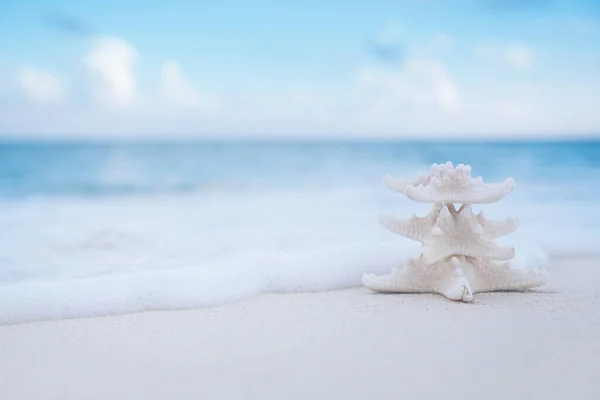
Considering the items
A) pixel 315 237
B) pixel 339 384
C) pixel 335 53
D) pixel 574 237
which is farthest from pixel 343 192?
pixel 335 53

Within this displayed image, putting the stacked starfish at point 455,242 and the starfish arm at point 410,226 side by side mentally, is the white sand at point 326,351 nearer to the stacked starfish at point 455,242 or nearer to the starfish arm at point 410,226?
the stacked starfish at point 455,242

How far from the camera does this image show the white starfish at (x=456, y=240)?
2376 mm

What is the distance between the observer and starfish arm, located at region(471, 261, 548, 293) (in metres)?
2.48

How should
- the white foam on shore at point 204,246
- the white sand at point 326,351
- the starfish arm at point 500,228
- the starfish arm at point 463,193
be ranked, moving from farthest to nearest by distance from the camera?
the white foam on shore at point 204,246, the starfish arm at point 500,228, the starfish arm at point 463,193, the white sand at point 326,351

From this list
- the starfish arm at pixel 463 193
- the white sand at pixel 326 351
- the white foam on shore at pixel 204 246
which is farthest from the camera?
the white foam on shore at pixel 204 246

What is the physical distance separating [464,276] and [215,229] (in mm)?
3161

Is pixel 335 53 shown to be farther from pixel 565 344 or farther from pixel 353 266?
pixel 565 344

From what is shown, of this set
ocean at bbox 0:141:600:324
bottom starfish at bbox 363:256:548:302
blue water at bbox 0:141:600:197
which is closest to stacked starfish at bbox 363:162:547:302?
bottom starfish at bbox 363:256:548:302

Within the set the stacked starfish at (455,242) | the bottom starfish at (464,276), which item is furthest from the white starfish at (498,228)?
the bottom starfish at (464,276)

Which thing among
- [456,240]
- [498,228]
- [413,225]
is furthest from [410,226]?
[498,228]

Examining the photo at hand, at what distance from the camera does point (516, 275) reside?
8.18ft

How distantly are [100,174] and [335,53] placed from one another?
23.2 feet

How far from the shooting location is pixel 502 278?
250cm

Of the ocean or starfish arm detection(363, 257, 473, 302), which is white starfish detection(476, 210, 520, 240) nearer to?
starfish arm detection(363, 257, 473, 302)
